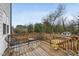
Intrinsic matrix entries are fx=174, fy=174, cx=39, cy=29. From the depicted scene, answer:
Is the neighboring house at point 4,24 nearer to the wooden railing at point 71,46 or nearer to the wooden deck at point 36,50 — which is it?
the wooden deck at point 36,50

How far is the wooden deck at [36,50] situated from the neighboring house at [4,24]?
0.19 m

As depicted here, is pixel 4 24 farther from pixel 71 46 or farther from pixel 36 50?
pixel 71 46

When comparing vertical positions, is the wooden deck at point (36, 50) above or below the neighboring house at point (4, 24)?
below

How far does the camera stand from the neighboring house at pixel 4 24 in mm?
2955

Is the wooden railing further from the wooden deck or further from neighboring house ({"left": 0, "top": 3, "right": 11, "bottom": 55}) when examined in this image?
neighboring house ({"left": 0, "top": 3, "right": 11, "bottom": 55})

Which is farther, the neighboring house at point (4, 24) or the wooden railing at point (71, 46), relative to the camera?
the wooden railing at point (71, 46)

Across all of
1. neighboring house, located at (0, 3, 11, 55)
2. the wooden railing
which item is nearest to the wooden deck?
the wooden railing

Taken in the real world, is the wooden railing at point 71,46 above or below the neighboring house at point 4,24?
below

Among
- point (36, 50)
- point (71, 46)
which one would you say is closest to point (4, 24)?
point (36, 50)

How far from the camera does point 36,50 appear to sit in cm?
309

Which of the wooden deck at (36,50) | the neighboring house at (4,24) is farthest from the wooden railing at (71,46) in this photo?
the neighboring house at (4,24)

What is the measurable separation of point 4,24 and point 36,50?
2.37 feet

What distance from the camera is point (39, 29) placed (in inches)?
121

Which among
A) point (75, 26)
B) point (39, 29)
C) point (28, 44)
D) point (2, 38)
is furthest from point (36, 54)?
point (75, 26)
